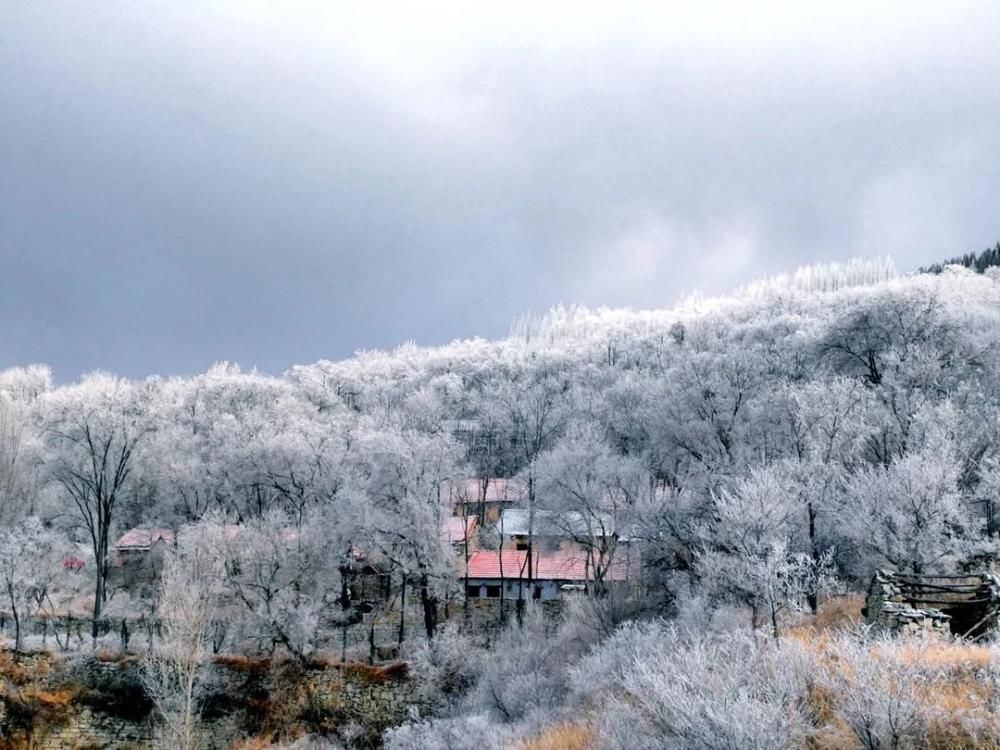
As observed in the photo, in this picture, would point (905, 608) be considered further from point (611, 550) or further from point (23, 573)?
point (23, 573)

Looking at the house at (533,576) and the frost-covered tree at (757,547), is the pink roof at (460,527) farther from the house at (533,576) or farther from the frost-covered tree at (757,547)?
the frost-covered tree at (757,547)

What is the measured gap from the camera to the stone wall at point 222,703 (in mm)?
28750

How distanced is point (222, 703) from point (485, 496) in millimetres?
23516

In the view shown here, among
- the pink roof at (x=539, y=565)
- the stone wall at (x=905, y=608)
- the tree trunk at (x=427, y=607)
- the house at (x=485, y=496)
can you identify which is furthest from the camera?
the house at (x=485, y=496)

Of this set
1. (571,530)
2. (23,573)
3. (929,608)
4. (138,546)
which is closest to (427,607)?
(571,530)

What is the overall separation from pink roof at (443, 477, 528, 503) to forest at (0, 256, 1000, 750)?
0.45 meters

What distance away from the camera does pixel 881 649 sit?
11.2 meters

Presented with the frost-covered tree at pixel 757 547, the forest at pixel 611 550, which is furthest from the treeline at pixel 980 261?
the frost-covered tree at pixel 757 547

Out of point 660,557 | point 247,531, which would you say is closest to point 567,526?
point 660,557

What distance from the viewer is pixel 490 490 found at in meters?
56.1

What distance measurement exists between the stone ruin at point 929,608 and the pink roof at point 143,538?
44.5 meters

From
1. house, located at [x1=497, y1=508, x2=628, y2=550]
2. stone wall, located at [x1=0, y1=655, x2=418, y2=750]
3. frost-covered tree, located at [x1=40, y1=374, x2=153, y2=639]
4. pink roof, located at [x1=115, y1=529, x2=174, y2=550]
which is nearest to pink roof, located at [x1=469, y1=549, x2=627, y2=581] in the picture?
house, located at [x1=497, y1=508, x2=628, y2=550]

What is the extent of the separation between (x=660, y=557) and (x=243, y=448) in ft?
91.7

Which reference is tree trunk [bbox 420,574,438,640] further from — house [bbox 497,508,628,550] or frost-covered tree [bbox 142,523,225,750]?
frost-covered tree [bbox 142,523,225,750]
